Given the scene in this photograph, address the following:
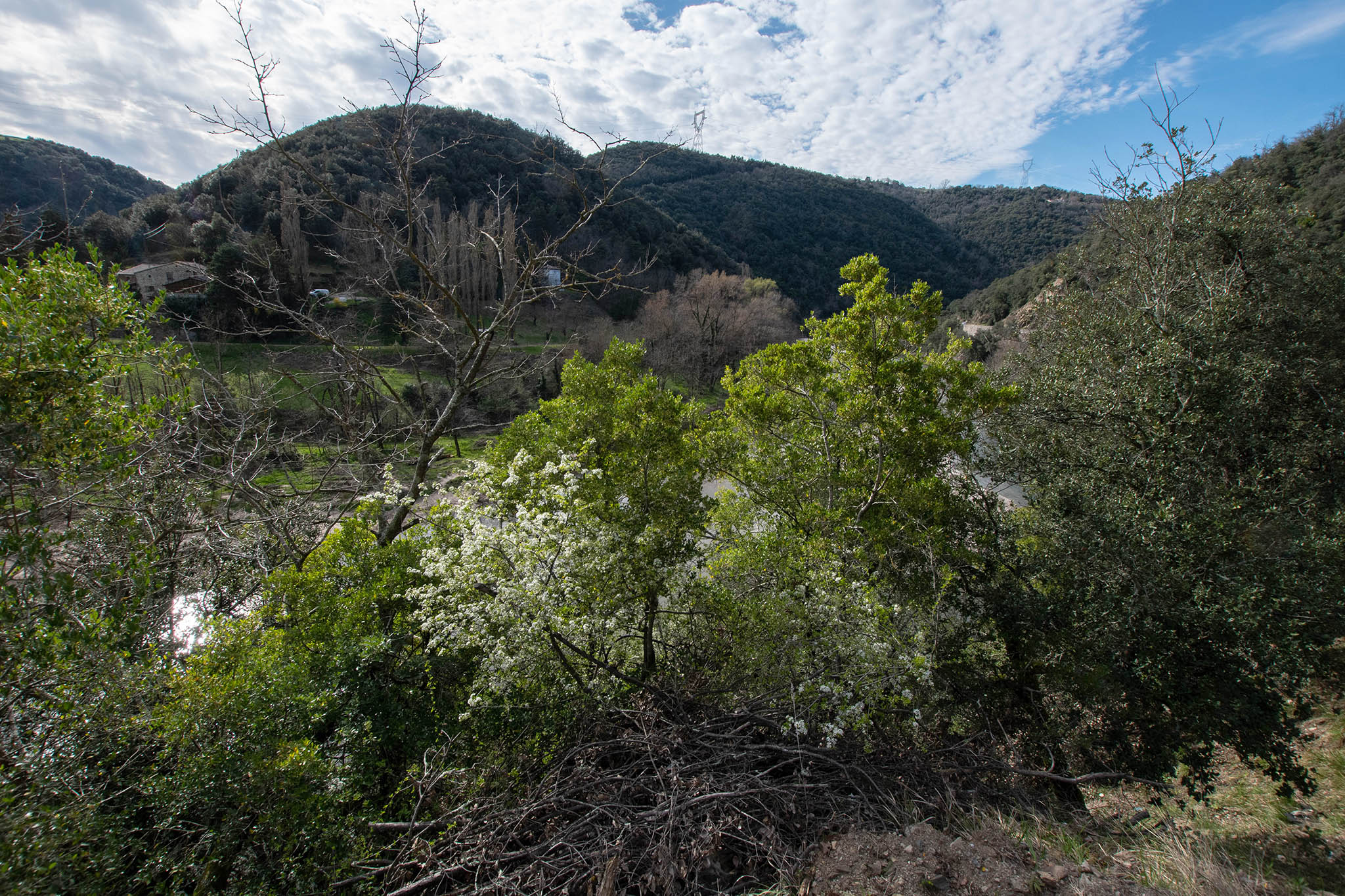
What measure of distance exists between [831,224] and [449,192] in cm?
5155

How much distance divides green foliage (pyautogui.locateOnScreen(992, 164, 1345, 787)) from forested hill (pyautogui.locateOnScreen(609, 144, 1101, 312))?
183ft

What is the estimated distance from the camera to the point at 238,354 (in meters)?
26.4

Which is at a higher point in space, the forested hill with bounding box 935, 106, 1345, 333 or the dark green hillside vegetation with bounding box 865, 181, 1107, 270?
the dark green hillside vegetation with bounding box 865, 181, 1107, 270

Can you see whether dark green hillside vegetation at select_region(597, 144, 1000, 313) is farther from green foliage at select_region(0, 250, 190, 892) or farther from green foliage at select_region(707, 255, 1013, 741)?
green foliage at select_region(0, 250, 190, 892)

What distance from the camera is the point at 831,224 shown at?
78.8 m

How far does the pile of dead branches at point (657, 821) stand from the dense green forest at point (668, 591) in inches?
1.6

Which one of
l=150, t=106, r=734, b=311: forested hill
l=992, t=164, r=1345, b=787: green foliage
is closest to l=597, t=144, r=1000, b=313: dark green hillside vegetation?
l=150, t=106, r=734, b=311: forested hill

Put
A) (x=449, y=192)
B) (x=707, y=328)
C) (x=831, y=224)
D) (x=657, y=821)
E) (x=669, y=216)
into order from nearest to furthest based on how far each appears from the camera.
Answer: (x=657, y=821), (x=707, y=328), (x=449, y=192), (x=669, y=216), (x=831, y=224)

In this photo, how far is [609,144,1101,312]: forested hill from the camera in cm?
7094

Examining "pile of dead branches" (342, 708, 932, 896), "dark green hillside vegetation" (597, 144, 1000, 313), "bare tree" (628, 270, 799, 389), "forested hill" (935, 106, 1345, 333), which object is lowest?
"pile of dead branches" (342, 708, 932, 896)

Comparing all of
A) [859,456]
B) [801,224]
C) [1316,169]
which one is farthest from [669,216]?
[859,456]

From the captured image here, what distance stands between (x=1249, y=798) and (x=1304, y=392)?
6548 mm

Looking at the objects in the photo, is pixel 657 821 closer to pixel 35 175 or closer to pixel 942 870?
pixel 942 870

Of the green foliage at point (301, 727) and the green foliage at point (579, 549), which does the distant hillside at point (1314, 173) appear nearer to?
the green foliage at point (579, 549)
